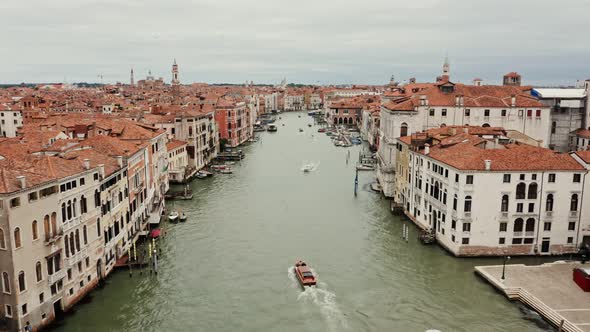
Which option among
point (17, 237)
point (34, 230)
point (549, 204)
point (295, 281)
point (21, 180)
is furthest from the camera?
point (549, 204)

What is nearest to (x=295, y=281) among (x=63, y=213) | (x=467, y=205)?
(x=467, y=205)

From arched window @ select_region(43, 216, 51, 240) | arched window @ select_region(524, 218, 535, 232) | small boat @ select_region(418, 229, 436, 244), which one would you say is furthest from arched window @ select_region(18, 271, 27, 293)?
arched window @ select_region(524, 218, 535, 232)

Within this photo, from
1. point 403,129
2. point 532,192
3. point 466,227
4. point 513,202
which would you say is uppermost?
point 403,129

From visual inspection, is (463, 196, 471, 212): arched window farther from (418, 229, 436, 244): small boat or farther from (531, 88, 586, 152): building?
(531, 88, 586, 152): building

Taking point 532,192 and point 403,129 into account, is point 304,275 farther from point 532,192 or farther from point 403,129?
point 403,129

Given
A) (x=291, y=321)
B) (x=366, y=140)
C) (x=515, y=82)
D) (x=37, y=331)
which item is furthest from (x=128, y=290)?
(x=366, y=140)

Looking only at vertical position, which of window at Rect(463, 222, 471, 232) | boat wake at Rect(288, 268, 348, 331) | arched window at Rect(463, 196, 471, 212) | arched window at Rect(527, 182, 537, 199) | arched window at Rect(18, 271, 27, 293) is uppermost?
arched window at Rect(527, 182, 537, 199)

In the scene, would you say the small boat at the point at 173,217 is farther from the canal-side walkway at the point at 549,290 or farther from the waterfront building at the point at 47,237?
the canal-side walkway at the point at 549,290
